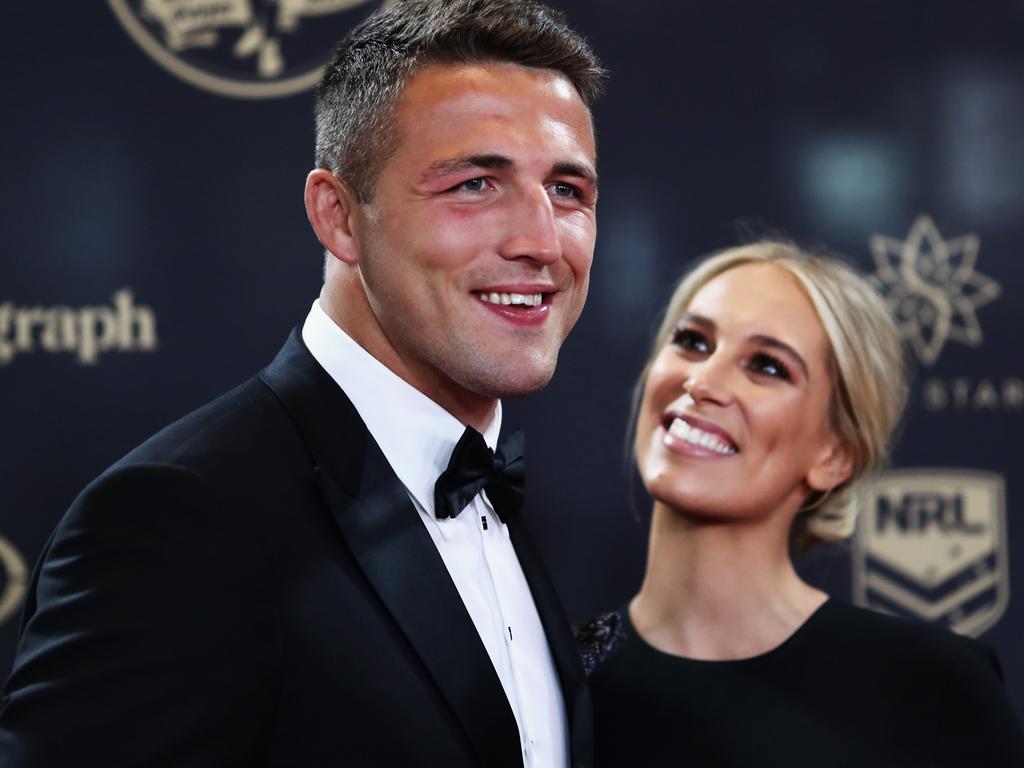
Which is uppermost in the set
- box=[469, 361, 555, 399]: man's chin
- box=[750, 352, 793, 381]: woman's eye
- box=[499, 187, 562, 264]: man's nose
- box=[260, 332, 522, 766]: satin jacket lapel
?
box=[499, 187, 562, 264]: man's nose

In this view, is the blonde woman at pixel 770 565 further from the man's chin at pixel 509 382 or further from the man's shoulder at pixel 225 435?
the man's shoulder at pixel 225 435

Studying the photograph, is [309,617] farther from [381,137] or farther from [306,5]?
[306,5]

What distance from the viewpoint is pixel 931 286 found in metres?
2.62

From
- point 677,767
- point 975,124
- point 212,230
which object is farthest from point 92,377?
point 975,124

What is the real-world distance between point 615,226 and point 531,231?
1.26m

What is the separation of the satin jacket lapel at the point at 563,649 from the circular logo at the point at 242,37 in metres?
1.21

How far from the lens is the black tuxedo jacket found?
0.99m

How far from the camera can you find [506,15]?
1.36 meters

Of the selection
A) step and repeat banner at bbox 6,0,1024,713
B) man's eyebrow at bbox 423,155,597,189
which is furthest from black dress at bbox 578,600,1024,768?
man's eyebrow at bbox 423,155,597,189

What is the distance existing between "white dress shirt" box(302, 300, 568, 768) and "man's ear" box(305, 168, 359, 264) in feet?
0.25

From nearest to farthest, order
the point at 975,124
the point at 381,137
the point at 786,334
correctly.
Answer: the point at 381,137, the point at 786,334, the point at 975,124

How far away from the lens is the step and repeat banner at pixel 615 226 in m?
2.26

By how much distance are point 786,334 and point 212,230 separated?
1097mm

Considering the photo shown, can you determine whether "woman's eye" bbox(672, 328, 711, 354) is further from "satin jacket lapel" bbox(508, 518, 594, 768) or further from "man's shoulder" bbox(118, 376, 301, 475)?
"man's shoulder" bbox(118, 376, 301, 475)
